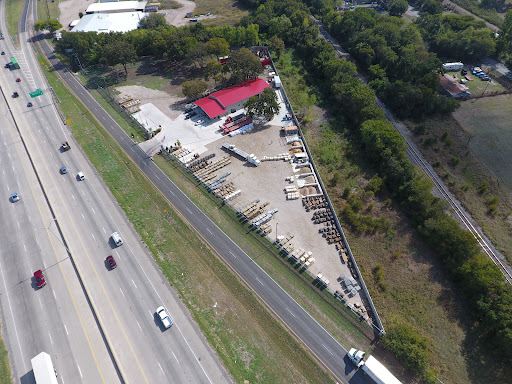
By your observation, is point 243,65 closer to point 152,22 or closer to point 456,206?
point 152,22

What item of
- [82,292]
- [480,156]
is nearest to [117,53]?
[82,292]

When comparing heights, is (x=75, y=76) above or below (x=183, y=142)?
above

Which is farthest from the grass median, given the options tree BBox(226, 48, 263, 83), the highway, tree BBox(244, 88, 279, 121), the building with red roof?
tree BBox(226, 48, 263, 83)

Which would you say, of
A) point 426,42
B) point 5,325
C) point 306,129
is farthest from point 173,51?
point 426,42

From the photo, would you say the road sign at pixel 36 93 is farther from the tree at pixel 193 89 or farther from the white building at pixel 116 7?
the white building at pixel 116 7

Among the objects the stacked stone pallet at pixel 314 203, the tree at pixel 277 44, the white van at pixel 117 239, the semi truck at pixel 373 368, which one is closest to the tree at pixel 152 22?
the tree at pixel 277 44

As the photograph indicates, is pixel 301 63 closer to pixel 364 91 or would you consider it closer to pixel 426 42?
pixel 364 91

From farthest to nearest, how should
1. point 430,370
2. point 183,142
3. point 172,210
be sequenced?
point 183,142, point 172,210, point 430,370
